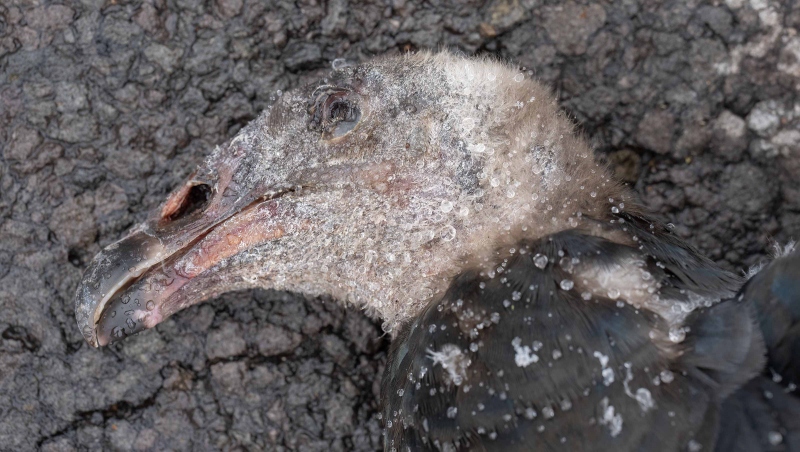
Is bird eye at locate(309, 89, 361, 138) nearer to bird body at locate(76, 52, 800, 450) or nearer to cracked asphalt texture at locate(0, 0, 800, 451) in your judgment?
bird body at locate(76, 52, 800, 450)

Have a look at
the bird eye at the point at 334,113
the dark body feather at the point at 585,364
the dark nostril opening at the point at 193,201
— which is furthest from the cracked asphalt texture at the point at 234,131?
the dark body feather at the point at 585,364

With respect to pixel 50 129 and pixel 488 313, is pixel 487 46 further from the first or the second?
pixel 50 129

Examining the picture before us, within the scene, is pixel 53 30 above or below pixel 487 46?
above

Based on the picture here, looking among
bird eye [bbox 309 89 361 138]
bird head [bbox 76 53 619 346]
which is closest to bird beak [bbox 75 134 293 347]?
bird head [bbox 76 53 619 346]

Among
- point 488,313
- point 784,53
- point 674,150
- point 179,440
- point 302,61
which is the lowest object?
point 179,440

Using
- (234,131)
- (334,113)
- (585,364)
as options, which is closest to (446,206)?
(334,113)

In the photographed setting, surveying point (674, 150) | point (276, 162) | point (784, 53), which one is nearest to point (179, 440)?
point (276, 162)

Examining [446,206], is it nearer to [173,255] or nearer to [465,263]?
[465,263]

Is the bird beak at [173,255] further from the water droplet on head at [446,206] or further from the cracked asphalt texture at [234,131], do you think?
the cracked asphalt texture at [234,131]
